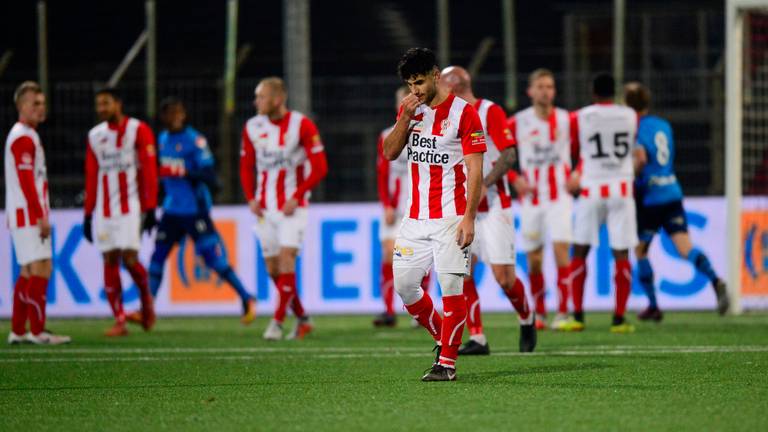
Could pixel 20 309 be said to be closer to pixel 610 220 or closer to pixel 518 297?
pixel 518 297

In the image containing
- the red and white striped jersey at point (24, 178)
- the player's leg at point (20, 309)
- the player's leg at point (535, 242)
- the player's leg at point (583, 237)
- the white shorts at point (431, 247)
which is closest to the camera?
the white shorts at point (431, 247)

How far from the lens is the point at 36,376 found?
8242 mm

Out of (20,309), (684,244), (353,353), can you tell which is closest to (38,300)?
(20,309)

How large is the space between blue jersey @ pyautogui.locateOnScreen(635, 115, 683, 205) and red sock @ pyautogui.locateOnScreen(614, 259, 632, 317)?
1198 millimetres

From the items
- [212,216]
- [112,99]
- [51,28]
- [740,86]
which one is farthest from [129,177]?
[51,28]

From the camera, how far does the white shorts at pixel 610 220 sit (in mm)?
11523

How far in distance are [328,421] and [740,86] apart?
8.96 m

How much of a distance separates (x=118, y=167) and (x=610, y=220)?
4499 millimetres

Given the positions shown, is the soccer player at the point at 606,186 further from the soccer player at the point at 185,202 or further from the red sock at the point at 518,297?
the soccer player at the point at 185,202

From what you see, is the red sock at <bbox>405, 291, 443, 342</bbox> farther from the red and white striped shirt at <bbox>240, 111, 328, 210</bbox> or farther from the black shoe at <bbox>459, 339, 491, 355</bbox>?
the red and white striped shirt at <bbox>240, 111, 328, 210</bbox>

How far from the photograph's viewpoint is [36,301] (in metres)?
11.0

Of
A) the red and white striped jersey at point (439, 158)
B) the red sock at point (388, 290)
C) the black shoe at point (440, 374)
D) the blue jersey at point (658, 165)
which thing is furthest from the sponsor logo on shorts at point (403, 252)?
the blue jersey at point (658, 165)

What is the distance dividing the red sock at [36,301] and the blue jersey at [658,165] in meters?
5.62

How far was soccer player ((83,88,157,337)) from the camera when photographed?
12.1m
